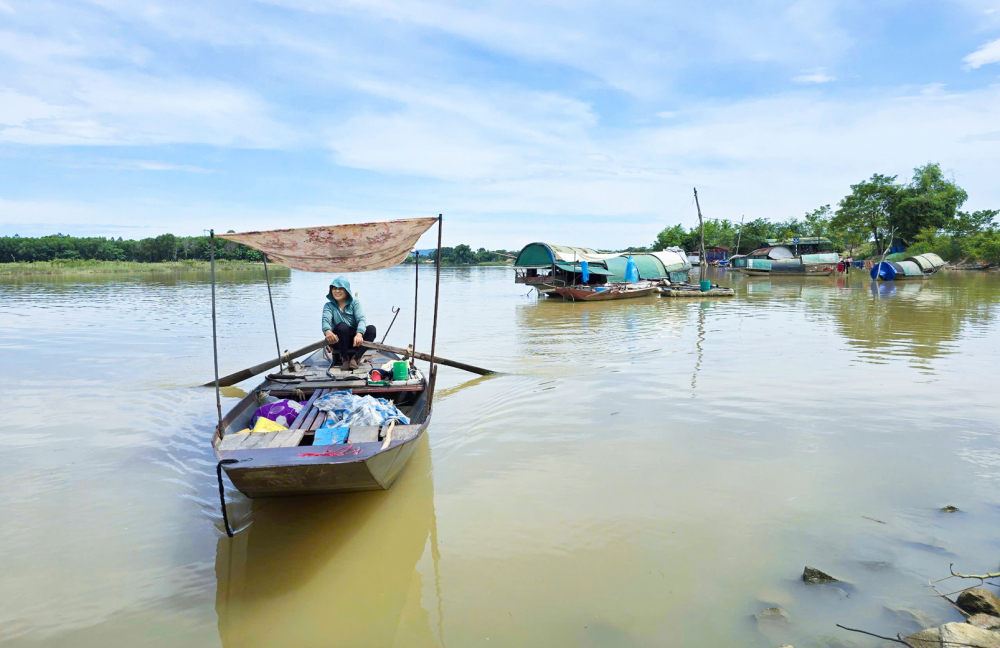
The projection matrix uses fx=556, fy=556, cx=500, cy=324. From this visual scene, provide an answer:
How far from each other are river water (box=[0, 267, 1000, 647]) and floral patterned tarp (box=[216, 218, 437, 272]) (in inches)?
78.2

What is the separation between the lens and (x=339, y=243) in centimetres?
506

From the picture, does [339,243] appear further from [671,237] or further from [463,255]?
[463,255]

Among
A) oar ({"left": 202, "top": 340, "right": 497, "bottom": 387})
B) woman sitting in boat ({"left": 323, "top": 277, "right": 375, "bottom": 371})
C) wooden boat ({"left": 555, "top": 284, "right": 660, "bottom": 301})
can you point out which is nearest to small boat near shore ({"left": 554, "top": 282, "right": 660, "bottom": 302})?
wooden boat ({"left": 555, "top": 284, "right": 660, "bottom": 301})

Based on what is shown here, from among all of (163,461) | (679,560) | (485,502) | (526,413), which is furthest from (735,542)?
(163,461)

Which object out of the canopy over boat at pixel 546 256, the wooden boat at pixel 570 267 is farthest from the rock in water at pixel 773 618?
the canopy over boat at pixel 546 256

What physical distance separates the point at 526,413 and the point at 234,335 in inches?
373

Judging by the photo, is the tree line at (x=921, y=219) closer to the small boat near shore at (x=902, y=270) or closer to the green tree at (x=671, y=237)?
the small boat near shore at (x=902, y=270)

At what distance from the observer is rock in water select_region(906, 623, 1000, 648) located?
2.16 m

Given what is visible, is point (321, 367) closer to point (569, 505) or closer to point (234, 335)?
point (569, 505)

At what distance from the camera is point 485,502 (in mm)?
4227

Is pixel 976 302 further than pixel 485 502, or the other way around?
pixel 976 302

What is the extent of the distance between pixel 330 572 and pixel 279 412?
201cm

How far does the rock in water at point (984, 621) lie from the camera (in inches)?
93.8

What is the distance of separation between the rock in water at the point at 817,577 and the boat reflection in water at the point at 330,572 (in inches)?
79.4
